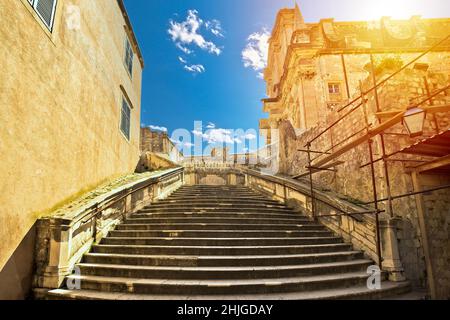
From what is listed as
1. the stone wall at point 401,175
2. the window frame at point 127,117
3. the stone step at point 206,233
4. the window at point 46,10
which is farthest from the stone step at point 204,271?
the window frame at point 127,117

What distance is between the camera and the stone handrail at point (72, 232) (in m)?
4.86

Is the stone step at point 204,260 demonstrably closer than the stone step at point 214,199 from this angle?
Yes

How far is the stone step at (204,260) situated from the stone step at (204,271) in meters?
0.20

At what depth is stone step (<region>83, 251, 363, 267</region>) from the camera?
5.29 metres

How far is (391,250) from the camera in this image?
554 cm

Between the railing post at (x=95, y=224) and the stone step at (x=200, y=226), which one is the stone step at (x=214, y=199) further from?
the railing post at (x=95, y=224)

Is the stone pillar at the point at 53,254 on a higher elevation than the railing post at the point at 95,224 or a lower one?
lower

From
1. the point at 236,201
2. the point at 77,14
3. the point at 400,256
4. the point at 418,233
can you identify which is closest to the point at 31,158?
the point at 77,14

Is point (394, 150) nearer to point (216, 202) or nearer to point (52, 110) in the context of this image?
point (216, 202)

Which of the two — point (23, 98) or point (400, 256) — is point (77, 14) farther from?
point (400, 256)

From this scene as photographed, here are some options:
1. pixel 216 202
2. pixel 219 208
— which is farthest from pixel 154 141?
pixel 219 208

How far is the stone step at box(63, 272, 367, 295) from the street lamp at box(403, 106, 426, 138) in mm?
3073

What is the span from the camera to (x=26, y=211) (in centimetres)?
484

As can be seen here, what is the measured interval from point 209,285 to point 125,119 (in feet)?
31.2
